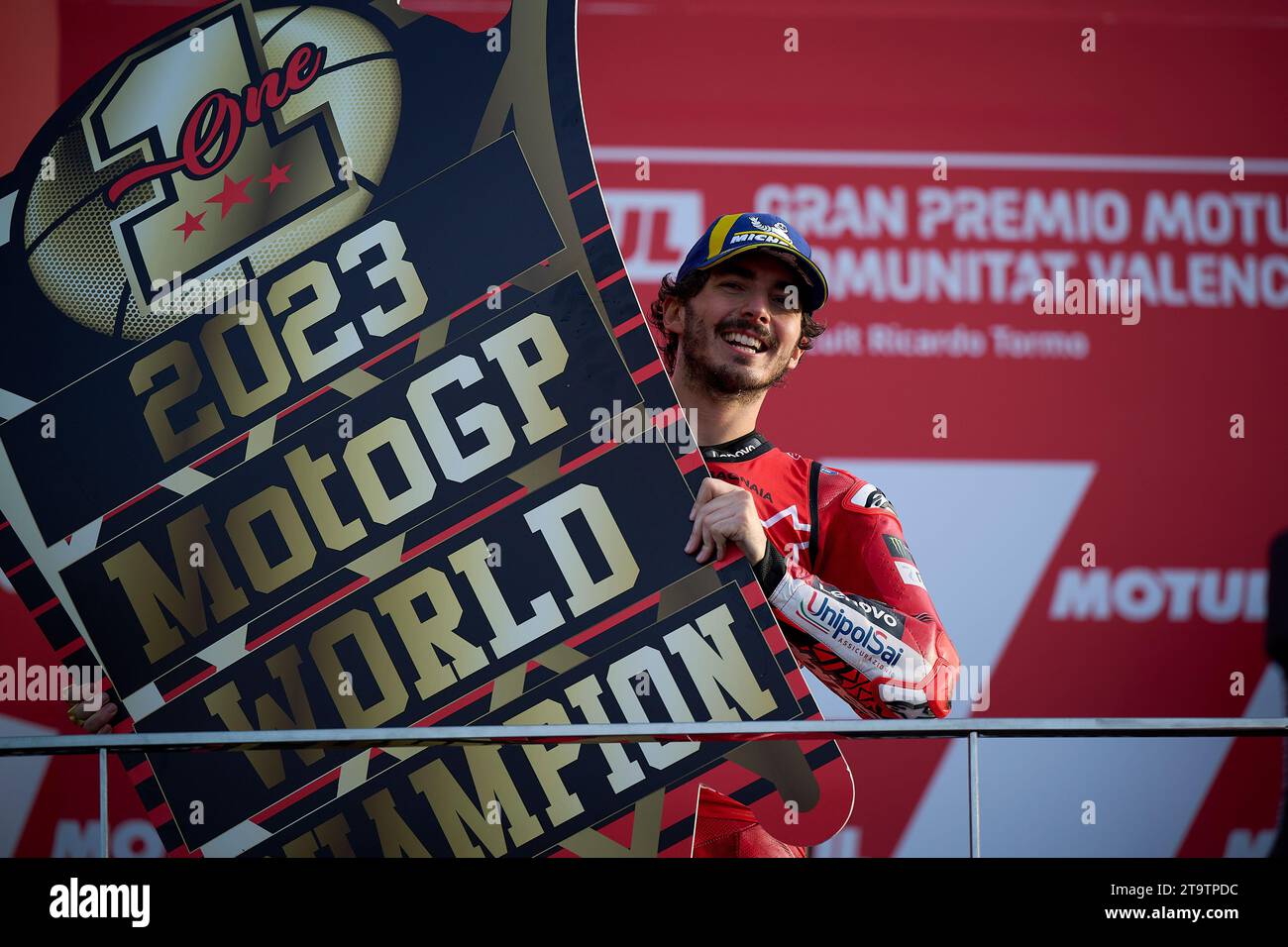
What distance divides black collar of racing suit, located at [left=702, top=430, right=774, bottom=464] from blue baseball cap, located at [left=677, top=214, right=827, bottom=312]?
11.0 inches

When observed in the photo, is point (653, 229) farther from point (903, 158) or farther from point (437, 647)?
point (437, 647)

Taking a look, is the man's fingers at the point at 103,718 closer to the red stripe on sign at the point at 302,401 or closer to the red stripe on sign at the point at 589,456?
the red stripe on sign at the point at 302,401

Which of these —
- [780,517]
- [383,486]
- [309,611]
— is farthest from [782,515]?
[309,611]

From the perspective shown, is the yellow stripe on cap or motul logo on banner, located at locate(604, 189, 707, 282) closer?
the yellow stripe on cap

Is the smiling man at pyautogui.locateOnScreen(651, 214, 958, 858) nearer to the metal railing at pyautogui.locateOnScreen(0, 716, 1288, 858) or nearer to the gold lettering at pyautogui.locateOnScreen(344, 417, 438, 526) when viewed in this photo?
the metal railing at pyautogui.locateOnScreen(0, 716, 1288, 858)

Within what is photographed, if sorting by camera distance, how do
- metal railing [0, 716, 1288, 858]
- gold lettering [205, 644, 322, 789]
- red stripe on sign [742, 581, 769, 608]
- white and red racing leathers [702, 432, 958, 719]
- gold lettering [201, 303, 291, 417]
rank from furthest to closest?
gold lettering [201, 303, 291, 417]
gold lettering [205, 644, 322, 789]
red stripe on sign [742, 581, 769, 608]
white and red racing leathers [702, 432, 958, 719]
metal railing [0, 716, 1288, 858]

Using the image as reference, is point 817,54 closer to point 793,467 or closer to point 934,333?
point 934,333

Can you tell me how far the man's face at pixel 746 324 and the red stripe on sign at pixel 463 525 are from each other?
0.43m

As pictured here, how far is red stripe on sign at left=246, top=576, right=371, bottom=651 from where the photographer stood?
7.92 ft

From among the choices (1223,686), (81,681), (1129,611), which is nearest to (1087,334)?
(1129,611)

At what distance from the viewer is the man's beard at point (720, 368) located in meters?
2.41

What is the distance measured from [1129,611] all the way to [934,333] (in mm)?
835

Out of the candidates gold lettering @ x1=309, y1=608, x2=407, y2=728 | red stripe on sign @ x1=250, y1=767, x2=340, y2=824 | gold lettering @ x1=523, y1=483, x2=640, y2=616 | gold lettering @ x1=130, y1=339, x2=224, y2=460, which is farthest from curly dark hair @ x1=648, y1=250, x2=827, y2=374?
red stripe on sign @ x1=250, y1=767, x2=340, y2=824

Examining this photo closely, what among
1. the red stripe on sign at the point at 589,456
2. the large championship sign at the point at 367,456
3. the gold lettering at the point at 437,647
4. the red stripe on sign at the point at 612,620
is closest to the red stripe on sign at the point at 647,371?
the large championship sign at the point at 367,456
